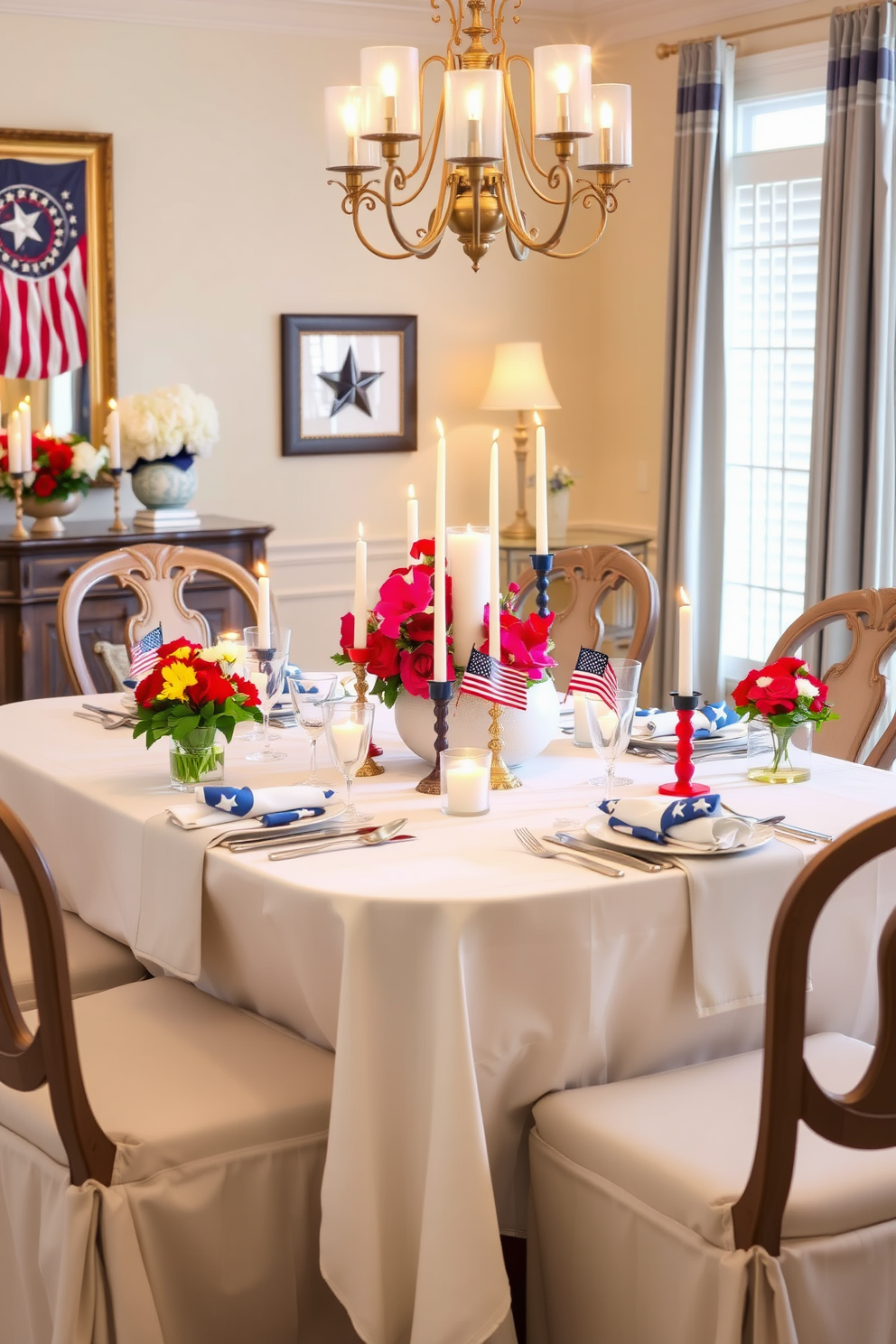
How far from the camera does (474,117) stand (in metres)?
2.43

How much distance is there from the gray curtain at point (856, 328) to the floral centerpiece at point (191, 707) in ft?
8.49

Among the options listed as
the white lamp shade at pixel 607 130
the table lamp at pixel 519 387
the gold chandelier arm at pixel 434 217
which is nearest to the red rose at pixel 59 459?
the table lamp at pixel 519 387

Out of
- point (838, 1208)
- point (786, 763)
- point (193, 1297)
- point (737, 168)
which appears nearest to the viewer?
point (838, 1208)

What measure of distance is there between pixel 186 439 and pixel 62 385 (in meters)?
0.51

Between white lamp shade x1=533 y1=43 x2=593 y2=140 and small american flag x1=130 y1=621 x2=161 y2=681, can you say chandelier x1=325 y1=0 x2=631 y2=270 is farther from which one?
small american flag x1=130 y1=621 x2=161 y2=681

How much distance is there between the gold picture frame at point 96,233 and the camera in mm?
4742

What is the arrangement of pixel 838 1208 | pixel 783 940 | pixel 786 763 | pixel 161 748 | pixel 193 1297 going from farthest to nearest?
pixel 161 748 → pixel 786 763 → pixel 193 1297 → pixel 838 1208 → pixel 783 940

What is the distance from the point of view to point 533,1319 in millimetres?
2035

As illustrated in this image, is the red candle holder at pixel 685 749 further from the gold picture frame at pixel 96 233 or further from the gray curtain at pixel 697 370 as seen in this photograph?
the gold picture frame at pixel 96 233

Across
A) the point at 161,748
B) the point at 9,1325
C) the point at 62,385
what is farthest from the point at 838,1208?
the point at 62,385

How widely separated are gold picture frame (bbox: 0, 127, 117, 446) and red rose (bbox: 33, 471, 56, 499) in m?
0.47

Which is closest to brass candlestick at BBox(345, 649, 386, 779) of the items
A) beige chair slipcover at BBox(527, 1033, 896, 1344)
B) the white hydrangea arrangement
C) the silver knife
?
the silver knife

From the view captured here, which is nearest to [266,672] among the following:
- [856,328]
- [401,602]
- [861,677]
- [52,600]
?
[401,602]

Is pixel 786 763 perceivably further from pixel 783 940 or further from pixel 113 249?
pixel 113 249
